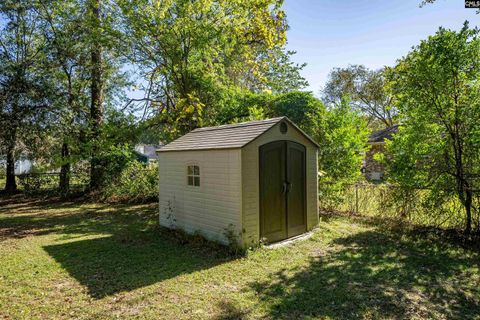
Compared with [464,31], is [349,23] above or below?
above

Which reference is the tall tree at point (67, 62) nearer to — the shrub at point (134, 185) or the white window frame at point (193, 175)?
the shrub at point (134, 185)

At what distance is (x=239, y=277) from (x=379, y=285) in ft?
6.54

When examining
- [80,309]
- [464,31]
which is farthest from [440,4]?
[80,309]

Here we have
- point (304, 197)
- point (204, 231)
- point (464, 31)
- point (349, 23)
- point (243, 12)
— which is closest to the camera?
point (464, 31)

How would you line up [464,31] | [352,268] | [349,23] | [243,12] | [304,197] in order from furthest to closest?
[243,12], [349,23], [304,197], [464,31], [352,268]

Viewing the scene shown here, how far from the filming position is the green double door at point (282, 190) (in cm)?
612

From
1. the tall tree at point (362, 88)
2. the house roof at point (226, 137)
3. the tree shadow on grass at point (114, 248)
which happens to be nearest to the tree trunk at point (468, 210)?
the house roof at point (226, 137)

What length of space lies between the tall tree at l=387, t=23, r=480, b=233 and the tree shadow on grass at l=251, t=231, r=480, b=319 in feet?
4.73

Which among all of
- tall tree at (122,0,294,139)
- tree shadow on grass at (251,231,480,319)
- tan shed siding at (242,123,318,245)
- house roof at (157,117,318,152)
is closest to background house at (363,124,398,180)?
tall tree at (122,0,294,139)

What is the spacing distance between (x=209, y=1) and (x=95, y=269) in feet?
30.8

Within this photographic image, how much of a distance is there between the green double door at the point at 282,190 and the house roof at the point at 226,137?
1.28 ft

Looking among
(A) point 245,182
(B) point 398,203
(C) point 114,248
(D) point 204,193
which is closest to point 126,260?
(C) point 114,248

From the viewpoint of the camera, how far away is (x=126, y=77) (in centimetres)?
1585

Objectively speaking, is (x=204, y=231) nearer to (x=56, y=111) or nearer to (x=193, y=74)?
(x=193, y=74)
